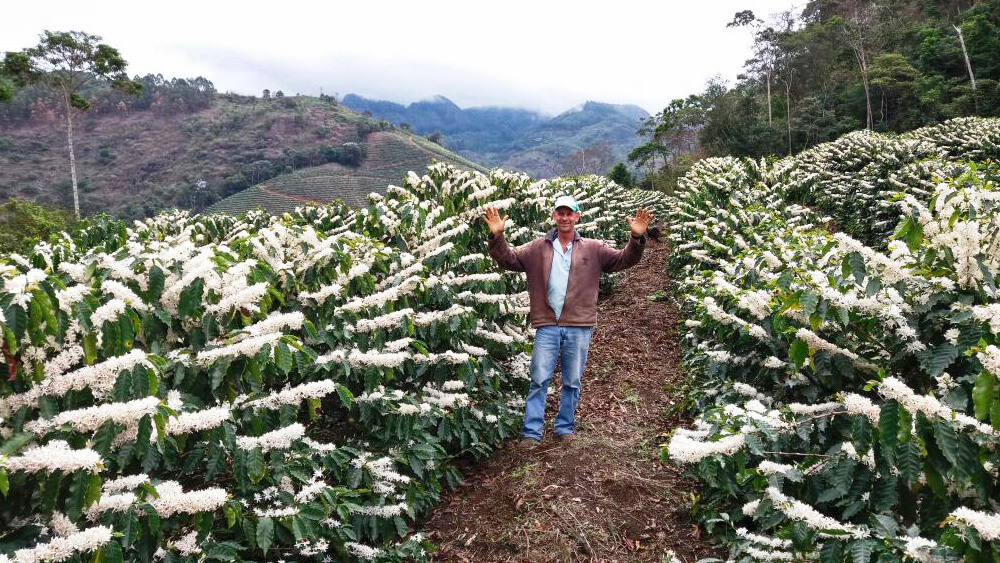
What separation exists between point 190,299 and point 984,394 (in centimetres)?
309

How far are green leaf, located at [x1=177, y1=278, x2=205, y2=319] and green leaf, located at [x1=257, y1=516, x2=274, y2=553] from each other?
981 millimetres

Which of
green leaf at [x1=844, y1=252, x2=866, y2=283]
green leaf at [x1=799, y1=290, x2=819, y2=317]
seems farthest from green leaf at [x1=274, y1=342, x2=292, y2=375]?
green leaf at [x1=844, y1=252, x2=866, y2=283]

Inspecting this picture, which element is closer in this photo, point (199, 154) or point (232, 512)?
point (232, 512)

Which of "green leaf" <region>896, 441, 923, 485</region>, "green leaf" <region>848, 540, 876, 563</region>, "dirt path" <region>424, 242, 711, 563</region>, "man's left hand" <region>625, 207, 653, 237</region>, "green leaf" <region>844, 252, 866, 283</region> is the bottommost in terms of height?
"dirt path" <region>424, 242, 711, 563</region>

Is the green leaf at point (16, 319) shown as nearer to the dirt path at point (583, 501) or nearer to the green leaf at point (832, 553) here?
the dirt path at point (583, 501)

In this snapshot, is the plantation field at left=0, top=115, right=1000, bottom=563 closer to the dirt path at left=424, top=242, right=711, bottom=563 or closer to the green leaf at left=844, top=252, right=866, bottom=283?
the green leaf at left=844, top=252, right=866, bottom=283

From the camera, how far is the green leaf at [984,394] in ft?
5.86

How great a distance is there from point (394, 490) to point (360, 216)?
2.76 meters

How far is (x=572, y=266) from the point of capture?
450 centimetres

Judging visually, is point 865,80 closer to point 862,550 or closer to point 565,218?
point 565,218

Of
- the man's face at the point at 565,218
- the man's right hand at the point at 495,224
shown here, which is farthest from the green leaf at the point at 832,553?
the man's right hand at the point at 495,224

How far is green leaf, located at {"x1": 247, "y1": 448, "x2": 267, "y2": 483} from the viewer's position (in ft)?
7.62

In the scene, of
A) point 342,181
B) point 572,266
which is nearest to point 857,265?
point 572,266

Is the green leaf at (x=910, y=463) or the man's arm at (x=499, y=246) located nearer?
the green leaf at (x=910, y=463)
